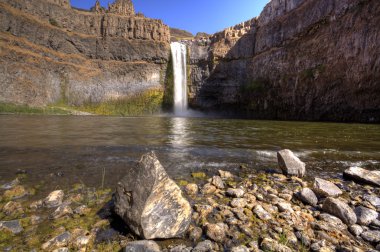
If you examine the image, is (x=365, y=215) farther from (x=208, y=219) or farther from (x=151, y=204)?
(x=151, y=204)

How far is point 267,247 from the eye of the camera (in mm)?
2867

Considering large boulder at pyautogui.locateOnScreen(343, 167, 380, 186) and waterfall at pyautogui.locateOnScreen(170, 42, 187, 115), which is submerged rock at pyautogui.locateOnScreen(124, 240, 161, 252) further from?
waterfall at pyautogui.locateOnScreen(170, 42, 187, 115)

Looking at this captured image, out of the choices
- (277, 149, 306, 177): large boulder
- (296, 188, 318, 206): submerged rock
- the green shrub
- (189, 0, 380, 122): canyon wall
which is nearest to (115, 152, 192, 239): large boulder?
(296, 188, 318, 206): submerged rock

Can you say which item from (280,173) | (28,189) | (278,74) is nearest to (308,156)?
(280,173)

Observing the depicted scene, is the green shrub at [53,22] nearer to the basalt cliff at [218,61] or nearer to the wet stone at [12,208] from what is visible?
the basalt cliff at [218,61]

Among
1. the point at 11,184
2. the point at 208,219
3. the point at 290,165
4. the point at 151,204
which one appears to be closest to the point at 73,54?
the point at 11,184

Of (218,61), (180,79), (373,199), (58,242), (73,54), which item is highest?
(73,54)

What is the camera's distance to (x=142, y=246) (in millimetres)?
2740

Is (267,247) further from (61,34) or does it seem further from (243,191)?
(61,34)

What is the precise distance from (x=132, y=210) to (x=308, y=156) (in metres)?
7.16

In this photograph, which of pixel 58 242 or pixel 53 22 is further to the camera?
pixel 53 22

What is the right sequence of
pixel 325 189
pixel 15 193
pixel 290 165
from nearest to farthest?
pixel 15 193 < pixel 325 189 < pixel 290 165

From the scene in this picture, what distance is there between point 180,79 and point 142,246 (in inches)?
2374

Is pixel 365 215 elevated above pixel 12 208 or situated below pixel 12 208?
below
